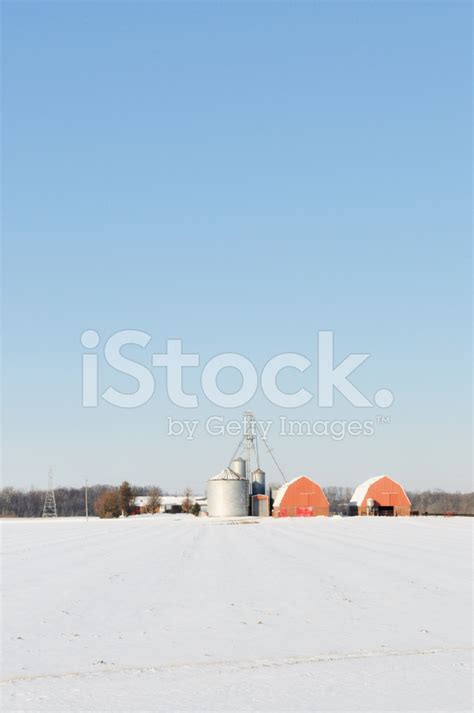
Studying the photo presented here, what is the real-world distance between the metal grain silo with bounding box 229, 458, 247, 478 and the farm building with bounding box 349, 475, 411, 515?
1544 cm

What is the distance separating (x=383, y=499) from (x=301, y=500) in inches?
479

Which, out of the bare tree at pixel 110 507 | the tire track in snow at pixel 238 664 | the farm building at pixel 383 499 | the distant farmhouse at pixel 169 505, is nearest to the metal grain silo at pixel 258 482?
the farm building at pixel 383 499

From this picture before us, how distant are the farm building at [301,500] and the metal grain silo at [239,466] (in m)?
5.26

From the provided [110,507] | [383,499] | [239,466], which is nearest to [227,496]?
[239,466]

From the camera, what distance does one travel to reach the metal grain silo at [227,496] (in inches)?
3221

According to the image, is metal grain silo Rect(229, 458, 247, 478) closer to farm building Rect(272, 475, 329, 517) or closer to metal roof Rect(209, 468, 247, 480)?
metal roof Rect(209, 468, 247, 480)

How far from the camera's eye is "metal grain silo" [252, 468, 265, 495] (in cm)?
9046

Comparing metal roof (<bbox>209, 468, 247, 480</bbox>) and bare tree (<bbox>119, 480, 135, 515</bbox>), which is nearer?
metal roof (<bbox>209, 468, 247, 480</bbox>)

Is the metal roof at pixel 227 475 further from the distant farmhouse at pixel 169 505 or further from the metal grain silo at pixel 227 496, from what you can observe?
the distant farmhouse at pixel 169 505

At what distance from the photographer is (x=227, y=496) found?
81812 millimetres

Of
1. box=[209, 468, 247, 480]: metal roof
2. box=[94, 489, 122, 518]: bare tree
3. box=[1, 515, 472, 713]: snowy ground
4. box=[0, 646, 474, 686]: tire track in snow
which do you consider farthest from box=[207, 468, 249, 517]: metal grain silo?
box=[0, 646, 474, 686]: tire track in snow

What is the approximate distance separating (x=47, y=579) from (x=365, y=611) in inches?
361

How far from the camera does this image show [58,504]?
631 ft

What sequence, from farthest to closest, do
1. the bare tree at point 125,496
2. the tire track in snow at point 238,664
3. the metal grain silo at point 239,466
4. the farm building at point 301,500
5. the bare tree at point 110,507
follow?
the bare tree at point 125,496 → the bare tree at point 110,507 → the metal grain silo at point 239,466 → the farm building at point 301,500 → the tire track in snow at point 238,664
